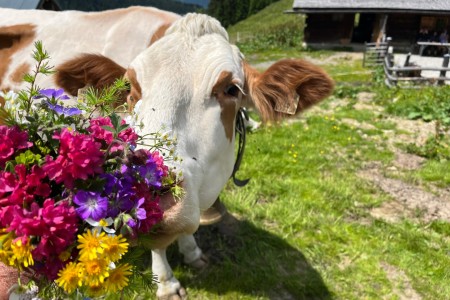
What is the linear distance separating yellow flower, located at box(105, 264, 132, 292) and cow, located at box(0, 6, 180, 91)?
2.31 metres

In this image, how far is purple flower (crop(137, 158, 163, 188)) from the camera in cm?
113

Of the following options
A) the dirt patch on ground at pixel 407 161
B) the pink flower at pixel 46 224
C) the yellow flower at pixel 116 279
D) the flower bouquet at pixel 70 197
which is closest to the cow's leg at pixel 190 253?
the flower bouquet at pixel 70 197

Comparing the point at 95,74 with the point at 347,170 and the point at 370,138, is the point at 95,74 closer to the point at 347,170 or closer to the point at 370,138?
the point at 347,170

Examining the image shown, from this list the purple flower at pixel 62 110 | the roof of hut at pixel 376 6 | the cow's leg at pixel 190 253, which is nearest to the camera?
the purple flower at pixel 62 110

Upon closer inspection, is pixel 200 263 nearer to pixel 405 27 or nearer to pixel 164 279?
pixel 164 279

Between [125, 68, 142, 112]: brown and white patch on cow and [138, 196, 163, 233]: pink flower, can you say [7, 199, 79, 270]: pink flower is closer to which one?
[138, 196, 163, 233]: pink flower

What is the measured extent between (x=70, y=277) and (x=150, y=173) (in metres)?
0.34

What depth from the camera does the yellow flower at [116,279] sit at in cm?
104

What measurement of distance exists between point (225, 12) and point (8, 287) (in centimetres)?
7129

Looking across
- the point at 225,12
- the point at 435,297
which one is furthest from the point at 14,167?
the point at 225,12

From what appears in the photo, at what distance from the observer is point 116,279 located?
1.06 metres

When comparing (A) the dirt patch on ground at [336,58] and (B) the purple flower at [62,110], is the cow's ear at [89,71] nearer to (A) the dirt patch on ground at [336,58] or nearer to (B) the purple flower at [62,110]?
(B) the purple flower at [62,110]

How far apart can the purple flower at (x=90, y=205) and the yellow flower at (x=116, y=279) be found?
16cm

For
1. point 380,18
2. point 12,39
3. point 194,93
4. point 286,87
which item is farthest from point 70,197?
point 380,18
